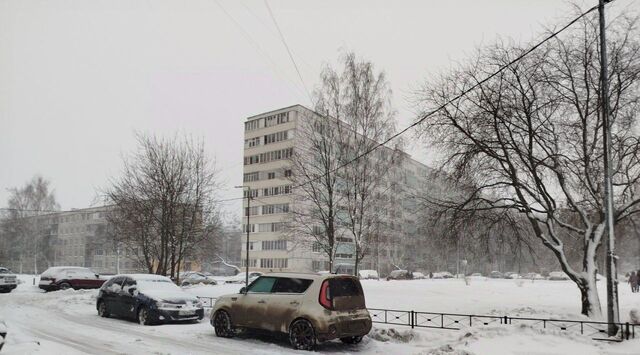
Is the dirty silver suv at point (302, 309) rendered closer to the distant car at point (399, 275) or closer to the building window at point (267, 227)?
the distant car at point (399, 275)

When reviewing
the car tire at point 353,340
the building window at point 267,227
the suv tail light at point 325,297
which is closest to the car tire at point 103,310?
the car tire at point 353,340

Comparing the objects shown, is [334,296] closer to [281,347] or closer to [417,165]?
[281,347]

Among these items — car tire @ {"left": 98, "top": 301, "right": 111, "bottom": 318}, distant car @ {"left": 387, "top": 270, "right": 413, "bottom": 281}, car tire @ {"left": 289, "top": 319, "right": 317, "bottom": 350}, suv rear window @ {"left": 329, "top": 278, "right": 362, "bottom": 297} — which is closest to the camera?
car tire @ {"left": 289, "top": 319, "right": 317, "bottom": 350}

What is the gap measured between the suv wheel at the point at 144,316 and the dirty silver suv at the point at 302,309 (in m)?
3.48

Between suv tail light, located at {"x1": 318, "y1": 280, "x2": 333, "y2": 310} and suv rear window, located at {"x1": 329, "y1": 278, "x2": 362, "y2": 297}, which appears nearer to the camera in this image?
suv tail light, located at {"x1": 318, "y1": 280, "x2": 333, "y2": 310}

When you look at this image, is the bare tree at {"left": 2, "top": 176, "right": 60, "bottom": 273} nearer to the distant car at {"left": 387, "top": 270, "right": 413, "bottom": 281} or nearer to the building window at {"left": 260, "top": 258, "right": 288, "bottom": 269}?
the building window at {"left": 260, "top": 258, "right": 288, "bottom": 269}

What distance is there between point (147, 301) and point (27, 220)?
68.9 metres

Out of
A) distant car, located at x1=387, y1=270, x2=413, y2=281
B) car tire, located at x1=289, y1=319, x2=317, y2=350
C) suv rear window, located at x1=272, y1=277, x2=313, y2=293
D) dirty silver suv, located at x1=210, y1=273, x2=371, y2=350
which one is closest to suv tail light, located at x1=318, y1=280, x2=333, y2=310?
dirty silver suv, located at x1=210, y1=273, x2=371, y2=350

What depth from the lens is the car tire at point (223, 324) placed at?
12.6 m

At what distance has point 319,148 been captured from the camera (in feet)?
93.0

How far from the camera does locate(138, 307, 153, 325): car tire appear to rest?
49.3 ft

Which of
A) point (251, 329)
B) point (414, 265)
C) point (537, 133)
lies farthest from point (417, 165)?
point (251, 329)

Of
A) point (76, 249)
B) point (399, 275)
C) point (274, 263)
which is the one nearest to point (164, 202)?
point (399, 275)

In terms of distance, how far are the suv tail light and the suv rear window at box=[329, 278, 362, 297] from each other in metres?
0.10
